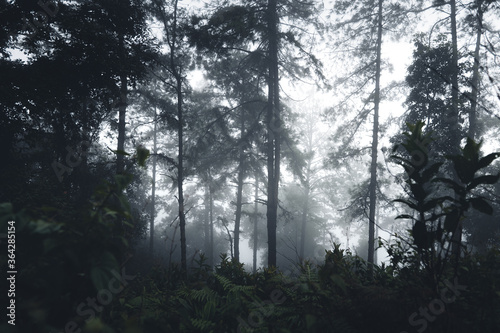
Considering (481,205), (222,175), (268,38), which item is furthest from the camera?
(222,175)

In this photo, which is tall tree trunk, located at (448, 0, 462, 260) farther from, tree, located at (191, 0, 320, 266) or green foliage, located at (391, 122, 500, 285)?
green foliage, located at (391, 122, 500, 285)

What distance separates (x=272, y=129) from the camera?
9789 millimetres

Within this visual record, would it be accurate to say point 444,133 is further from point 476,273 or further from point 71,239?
point 71,239

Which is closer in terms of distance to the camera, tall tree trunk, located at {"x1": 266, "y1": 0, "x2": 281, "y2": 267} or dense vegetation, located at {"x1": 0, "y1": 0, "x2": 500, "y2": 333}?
dense vegetation, located at {"x1": 0, "y1": 0, "x2": 500, "y2": 333}

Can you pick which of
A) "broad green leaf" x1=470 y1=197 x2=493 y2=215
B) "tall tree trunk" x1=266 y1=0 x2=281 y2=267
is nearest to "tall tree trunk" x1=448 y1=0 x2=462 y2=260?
"tall tree trunk" x1=266 y1=0 x2=281 y2=267

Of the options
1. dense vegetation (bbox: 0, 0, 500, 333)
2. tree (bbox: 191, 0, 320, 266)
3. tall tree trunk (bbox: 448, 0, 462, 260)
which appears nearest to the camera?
dense vegetation (bbox: 0, 0, 500, 333)

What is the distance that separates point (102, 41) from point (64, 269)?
7.06 metres

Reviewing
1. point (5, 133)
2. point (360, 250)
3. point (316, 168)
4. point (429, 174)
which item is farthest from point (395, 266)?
point (360, 250)

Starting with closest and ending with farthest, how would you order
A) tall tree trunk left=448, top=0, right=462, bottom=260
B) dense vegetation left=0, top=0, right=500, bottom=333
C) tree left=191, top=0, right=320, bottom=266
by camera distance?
dense vegetation left=0, top=0, right=500, bottom=333
tree left=191, top=0, right=320, bottom=266
tall tree trunk left=448, top=0, right=462, bottom=260

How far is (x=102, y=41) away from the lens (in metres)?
6.61

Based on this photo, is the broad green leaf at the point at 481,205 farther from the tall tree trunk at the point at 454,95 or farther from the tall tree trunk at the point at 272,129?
the tall tree trunk at the point at 454,95

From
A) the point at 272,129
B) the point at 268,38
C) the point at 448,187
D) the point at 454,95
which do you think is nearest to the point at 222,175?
the point at 272,129

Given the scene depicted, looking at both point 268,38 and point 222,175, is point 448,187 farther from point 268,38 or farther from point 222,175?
point 222,175

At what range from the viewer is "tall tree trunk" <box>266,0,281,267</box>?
938 cm
